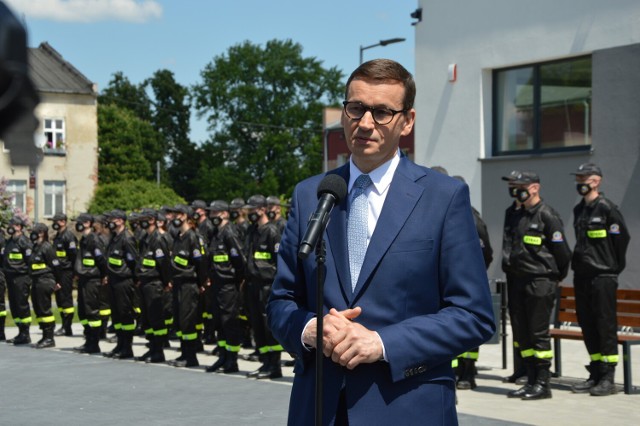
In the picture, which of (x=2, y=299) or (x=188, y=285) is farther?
(x=2, y=299)

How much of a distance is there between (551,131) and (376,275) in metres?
18.1

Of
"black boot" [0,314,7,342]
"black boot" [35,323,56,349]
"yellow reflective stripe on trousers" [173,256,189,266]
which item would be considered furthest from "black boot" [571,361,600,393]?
"black boot" [0,314,7,342]

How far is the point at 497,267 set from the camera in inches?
846

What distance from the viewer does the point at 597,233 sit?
11.5 meters

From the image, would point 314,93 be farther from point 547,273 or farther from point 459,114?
point 547,273

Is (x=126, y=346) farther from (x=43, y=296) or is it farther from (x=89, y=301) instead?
(x=43, y=296)

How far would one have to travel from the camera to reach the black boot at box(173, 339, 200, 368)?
15273mm

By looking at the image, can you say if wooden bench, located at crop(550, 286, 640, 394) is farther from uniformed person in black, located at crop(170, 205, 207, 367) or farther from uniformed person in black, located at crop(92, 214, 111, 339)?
uniformed person in black, located at crop(92, 214, 111, 339)

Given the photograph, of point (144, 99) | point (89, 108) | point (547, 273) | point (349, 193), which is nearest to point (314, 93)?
point (89, 108)

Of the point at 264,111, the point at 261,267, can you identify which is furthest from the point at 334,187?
the point at 264,111

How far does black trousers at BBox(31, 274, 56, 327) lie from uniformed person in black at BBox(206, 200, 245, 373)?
14.2 ft

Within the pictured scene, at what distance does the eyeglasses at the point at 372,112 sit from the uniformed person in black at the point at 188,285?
39.0ft

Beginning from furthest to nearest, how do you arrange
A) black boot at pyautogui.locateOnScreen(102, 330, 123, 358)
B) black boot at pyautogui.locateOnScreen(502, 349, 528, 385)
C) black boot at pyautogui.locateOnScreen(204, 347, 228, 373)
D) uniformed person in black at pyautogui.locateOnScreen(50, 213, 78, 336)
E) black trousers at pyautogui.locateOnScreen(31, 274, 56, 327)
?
uniformed person in black at pyautogui.locateOnScreen(50, 213, 78, 336) < black trousers at pyautogui.locateOnScreen(31, 274, 56, 327) < black boot at pyautogui.locateOnScreen(102, 330, 123, 358) < black boot at pyautogui.locateOnScreen(204, 347, 228, 373) < black boot at pyautogui.locateOnScreen(502, 349, 528, 385)

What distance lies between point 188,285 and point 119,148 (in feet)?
226
